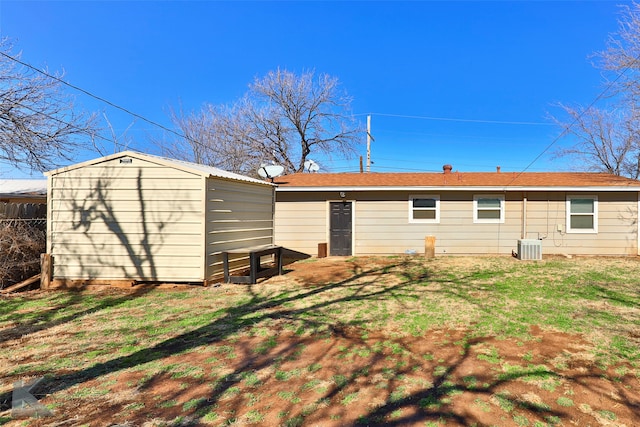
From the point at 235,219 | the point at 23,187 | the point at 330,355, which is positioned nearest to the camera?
the point at 330,355

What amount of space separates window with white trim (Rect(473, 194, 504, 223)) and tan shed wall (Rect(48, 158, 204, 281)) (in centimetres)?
918

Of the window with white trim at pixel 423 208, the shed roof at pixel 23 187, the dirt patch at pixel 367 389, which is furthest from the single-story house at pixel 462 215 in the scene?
the shed roof at pixel 23 187

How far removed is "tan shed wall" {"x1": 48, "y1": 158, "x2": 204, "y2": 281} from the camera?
721 cm

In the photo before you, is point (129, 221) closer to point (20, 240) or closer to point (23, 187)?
point (20, 240)

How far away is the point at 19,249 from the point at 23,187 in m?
11.4

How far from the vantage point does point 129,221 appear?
7.27 meters

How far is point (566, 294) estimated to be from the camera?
20.4 feet

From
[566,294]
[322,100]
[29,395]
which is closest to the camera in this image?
[29,395]

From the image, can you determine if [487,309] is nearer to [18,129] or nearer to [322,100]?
[18,129]

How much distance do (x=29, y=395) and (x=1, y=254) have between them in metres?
5.58

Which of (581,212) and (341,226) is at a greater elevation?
(581,212)

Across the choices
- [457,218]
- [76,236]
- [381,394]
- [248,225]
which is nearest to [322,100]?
[457,218]

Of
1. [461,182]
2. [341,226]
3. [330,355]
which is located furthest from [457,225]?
[330,355]

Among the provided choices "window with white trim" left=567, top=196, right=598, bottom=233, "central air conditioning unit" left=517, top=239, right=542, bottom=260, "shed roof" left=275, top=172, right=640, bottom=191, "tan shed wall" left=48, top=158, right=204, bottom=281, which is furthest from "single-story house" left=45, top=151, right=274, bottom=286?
"window with white trim" left=567, top=196, right=598, bottom=233
